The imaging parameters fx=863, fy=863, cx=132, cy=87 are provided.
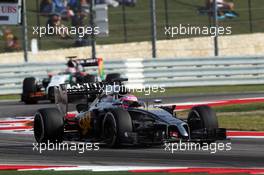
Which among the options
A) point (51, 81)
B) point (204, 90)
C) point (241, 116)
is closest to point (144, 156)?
point (241, 116)

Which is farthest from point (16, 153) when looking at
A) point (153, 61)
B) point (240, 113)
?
point (153, 61)

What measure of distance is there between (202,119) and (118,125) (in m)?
1.33

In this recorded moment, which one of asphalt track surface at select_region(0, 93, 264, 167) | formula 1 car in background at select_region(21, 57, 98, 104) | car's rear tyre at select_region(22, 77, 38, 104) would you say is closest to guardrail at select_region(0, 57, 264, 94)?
formula 1 car in background at select_region(21, 57, 98, 104)

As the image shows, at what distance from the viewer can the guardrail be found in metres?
27.9

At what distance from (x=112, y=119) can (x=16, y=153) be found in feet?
5.31

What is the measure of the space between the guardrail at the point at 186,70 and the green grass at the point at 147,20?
2.02 m

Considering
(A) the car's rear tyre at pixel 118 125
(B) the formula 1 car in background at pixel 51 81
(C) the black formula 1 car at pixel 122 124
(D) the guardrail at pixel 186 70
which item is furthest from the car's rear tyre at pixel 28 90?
(A) the car's rear tyre at pixel 118 125

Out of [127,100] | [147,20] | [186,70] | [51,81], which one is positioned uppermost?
[147,20]

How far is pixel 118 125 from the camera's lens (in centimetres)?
1316

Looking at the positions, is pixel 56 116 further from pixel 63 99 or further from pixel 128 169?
pixel 128 169

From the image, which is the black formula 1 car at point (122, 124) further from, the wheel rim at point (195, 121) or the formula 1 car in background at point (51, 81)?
the formula 1 car in background at point (51, 81)

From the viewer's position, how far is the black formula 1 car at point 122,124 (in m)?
13.2

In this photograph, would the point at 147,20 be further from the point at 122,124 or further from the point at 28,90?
the point at 122,124

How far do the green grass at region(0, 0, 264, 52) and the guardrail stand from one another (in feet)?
6.62
